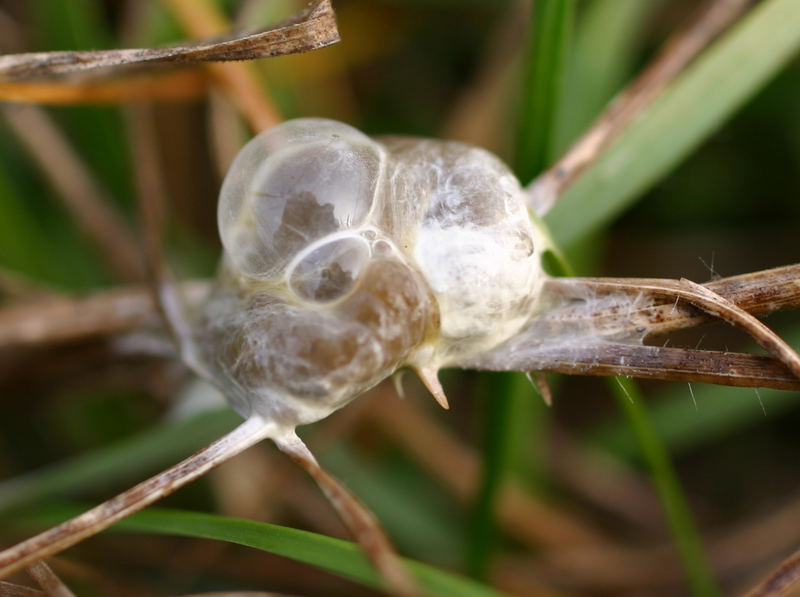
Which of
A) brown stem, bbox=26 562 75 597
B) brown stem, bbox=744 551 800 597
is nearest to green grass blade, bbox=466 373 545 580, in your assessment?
brown stem, bbox=744 551 800 597

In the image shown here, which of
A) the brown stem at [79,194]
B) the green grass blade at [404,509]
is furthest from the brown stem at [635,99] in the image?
the brown stem at [79,194]

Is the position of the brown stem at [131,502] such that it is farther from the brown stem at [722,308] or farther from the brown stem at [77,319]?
the brown stem at [77,319]

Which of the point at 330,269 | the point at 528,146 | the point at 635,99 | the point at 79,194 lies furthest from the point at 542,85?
the point at 79,194

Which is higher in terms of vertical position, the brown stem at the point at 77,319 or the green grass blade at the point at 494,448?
the brown stem at the point at 77,319

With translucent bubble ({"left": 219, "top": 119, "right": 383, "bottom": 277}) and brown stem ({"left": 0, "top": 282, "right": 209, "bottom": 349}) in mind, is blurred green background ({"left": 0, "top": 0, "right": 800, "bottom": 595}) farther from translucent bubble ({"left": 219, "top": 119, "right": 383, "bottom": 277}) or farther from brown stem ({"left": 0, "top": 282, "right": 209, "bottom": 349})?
translucent bubble ({"left": 219, "top": 119, "right": 383, "bottom": 277})

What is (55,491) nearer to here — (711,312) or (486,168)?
(486,168)

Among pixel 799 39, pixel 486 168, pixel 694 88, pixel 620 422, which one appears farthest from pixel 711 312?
pixel 620 422
